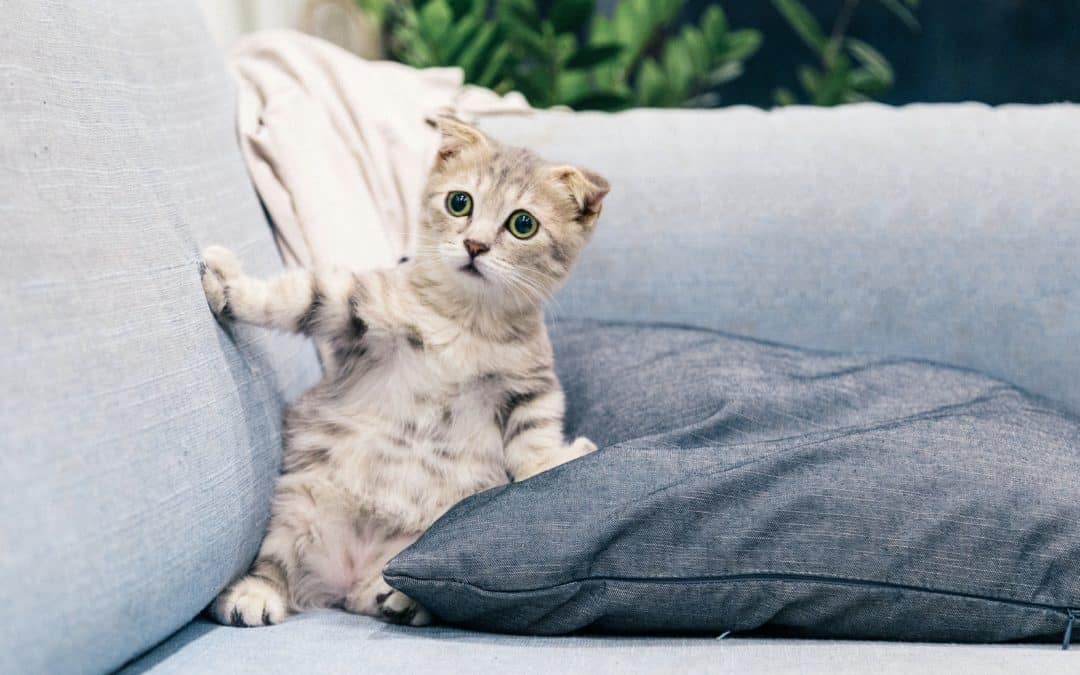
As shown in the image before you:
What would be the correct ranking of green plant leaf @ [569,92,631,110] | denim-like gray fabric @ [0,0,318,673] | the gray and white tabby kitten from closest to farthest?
denim-like gray fabric @ [0,0,318,673]
the gray and white tabby kitten
green plant leaf @ [569,92,631,110]

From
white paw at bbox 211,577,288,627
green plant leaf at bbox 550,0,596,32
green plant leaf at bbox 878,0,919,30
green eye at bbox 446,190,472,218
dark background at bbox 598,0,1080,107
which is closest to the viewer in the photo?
white paw at bbox 211,577,288,627

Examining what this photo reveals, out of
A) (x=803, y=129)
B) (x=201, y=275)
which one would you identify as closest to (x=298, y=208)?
(x=201, y=275)

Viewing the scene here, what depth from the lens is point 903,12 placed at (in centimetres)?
270

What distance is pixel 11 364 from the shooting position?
76cm

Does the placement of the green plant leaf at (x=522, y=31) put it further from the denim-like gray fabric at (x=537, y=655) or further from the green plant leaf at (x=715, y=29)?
the denim-like gray fabric at (x=537, y=655)

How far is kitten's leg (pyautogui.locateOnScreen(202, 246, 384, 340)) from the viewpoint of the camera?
1.05m

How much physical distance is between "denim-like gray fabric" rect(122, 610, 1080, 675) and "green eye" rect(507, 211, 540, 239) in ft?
1.58

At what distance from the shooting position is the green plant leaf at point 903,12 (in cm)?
271

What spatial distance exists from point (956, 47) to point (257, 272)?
2.48 metres

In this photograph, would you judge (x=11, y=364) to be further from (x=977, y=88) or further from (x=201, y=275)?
(x=977, y=88)

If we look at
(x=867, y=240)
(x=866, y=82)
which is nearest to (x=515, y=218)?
(x=867, y=240)

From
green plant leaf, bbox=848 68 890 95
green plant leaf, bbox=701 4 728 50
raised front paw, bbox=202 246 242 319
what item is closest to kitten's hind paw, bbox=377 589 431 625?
raised front paw, bbox=202 246 242 319

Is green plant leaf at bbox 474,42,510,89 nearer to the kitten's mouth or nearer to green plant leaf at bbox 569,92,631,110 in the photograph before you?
green plant leaf at bbox 569,92,631,110

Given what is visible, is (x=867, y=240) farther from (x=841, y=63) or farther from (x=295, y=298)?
(x=841, y=63)
